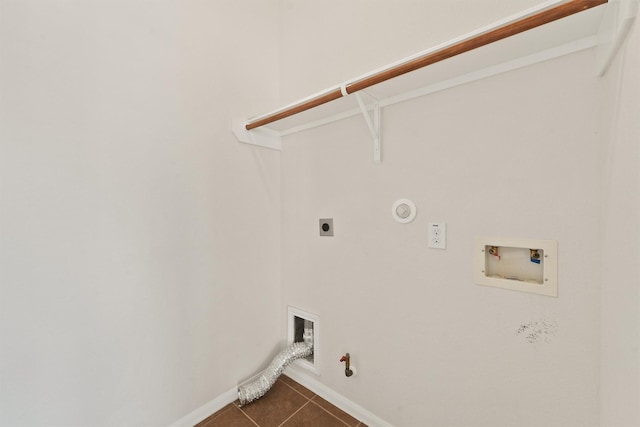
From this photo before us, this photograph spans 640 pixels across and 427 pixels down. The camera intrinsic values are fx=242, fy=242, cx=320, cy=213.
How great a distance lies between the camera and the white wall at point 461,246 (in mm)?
839

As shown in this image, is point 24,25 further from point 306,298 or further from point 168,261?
point 306,298

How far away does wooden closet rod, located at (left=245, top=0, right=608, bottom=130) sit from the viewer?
657 mm

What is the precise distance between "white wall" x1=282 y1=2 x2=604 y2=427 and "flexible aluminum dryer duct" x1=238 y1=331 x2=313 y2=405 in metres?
0.14

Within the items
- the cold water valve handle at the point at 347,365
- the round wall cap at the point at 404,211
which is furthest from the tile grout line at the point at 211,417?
the round wall cap at the point at 404,211

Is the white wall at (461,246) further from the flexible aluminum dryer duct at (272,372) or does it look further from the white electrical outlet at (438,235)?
the flexible aluminum dryer duct at (272,372)

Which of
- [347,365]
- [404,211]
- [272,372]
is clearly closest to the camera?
[404,211]

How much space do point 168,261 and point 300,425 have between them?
1.17 meters

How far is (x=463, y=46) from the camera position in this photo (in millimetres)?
813

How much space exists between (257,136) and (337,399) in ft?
5.79

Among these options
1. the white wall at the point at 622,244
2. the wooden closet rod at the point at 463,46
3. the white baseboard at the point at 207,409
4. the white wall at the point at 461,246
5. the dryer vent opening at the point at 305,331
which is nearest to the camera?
the white wall at the point at 622,244

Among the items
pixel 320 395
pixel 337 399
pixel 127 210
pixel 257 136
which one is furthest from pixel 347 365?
pixel 257 136

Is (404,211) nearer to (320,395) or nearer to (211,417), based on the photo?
(320,395)

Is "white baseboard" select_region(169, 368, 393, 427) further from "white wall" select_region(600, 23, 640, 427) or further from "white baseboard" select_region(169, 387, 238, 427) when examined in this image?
"white wall" select_region(600, 23, 640, 427)

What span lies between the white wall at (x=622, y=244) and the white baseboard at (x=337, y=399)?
0.97 meters
